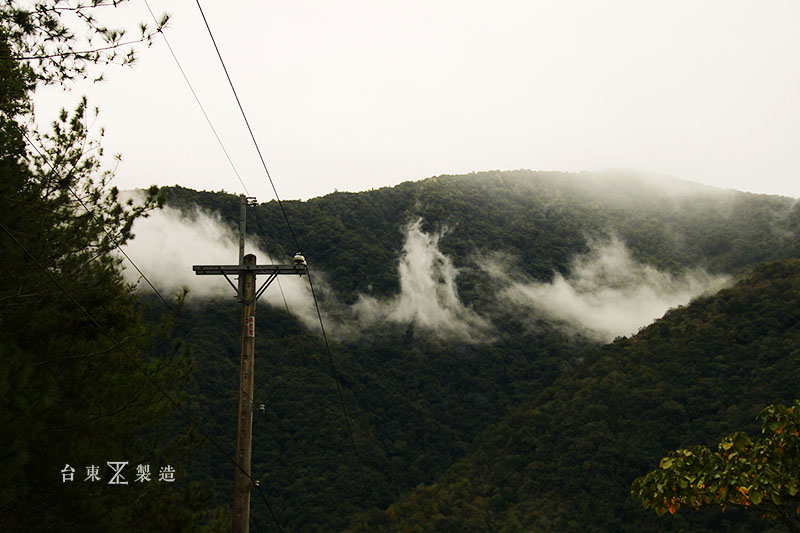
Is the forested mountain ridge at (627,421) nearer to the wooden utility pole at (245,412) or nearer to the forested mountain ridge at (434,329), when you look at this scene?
the forested mountain ridge at (434,329)

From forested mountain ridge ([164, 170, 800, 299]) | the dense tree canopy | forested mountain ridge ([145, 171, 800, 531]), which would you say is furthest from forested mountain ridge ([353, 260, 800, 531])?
the dense tree canopy

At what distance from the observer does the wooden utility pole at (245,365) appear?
8648 mm

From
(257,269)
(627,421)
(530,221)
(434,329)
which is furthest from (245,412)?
(530,221)

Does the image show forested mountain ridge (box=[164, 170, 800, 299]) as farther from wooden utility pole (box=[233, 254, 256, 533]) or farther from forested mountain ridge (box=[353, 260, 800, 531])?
wooden utility pole (box=[233, 254, 256, 533])

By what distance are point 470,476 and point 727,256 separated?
68862mm

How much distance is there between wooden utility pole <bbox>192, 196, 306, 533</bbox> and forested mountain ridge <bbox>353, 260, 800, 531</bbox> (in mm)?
49757

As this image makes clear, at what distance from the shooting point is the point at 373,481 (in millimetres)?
76312

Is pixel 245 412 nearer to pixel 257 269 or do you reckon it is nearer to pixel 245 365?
pixel 245 365

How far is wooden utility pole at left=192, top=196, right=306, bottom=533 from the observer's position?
28.4 ft

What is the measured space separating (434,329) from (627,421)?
177 feet

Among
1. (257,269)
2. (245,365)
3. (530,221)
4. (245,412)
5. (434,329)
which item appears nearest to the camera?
(245,412)

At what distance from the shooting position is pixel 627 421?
68.2 meters

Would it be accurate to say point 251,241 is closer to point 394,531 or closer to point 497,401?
point 497,401

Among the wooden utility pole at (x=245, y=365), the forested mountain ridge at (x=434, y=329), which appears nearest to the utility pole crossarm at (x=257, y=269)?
the wooden utility pole at (x=245, y=365)
